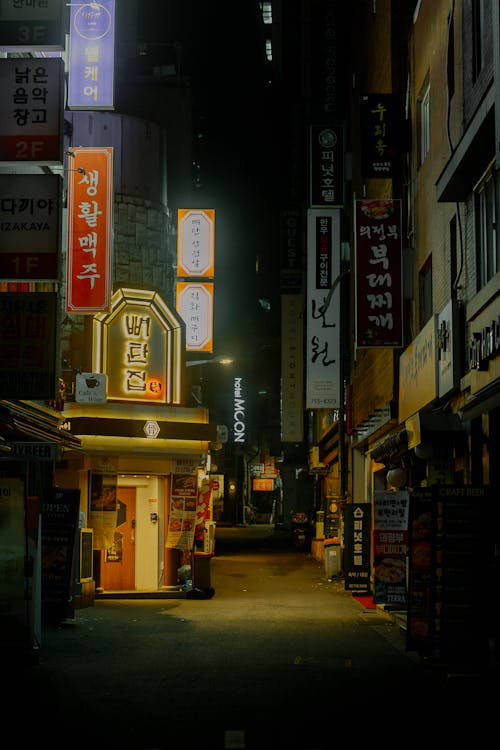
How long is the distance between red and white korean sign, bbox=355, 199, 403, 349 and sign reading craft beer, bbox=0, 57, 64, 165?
7794 millimetres

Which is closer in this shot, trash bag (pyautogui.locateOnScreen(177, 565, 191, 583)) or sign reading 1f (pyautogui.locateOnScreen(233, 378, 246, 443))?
trash bag (pyautogui.locateOnScreen(177, 565, 191, 583))

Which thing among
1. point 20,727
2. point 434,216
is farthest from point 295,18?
point 20,727

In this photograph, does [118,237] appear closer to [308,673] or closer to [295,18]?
[308,673]

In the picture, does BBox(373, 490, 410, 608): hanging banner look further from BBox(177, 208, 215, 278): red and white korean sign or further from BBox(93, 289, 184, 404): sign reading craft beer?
BBox(177, 208, 215, 278): red and white korean sign

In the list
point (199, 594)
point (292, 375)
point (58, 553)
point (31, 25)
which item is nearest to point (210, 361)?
point (199, 594)

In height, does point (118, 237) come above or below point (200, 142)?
below

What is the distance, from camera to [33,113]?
44.0ft

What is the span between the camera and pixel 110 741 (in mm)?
8719

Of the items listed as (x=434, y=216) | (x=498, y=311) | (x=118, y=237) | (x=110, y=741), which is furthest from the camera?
(x=118, y=237)

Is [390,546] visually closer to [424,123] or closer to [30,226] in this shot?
[424,123]

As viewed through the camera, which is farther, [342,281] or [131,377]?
[342,281]

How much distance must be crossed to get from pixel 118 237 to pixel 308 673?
15.8m

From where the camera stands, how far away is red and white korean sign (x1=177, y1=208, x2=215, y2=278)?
1125 inches

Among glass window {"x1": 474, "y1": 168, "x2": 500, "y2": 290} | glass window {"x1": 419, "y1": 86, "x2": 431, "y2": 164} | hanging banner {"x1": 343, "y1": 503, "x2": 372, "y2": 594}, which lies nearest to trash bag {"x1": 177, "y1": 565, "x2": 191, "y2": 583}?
hanging banner {"x1": 343, "y1": 503, "x2": 372, "y2": 594}
